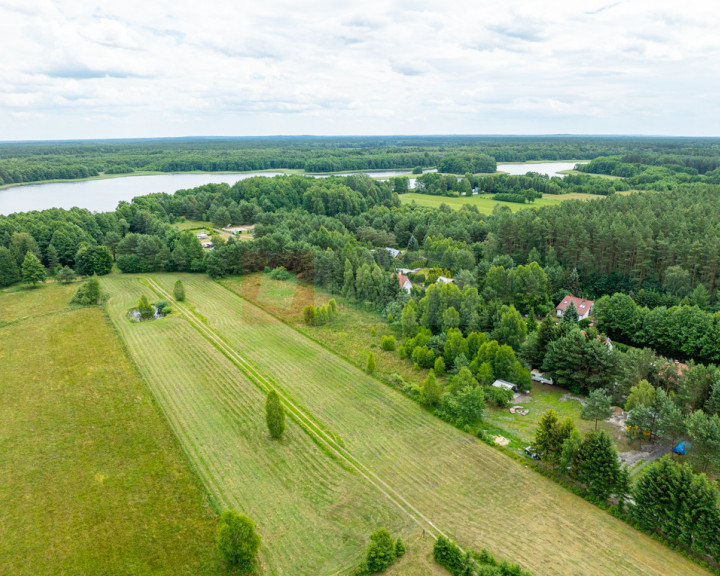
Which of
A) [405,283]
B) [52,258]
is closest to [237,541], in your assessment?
[405,283]

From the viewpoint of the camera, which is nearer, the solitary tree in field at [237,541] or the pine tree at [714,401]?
the solitary tree in field at [237,541]

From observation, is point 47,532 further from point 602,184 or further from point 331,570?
point 602,184

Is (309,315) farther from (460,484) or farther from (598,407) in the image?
(598,407)

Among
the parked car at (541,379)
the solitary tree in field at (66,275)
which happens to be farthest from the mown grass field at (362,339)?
the solitary tree in field at (66,275)

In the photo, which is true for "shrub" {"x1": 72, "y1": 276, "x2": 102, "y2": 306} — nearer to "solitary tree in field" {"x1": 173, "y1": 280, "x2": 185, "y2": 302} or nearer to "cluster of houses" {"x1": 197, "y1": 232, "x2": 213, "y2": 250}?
Answer: "solitary tree in field" {"x1": 173, "y1": 280, "x2": 185, "y2": 302}

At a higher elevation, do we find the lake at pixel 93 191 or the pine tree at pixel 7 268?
the lake at pixel 93 191

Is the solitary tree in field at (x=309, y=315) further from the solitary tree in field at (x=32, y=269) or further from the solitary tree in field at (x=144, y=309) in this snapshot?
the solitary tree in field at (x=32, y=269)

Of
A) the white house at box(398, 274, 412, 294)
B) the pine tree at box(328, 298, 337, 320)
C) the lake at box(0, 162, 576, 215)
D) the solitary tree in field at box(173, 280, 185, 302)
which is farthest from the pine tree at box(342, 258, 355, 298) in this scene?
the lake at box(0, 162, 576, 215)
